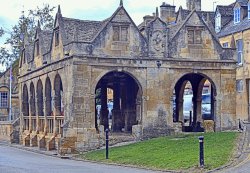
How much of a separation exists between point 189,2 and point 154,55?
25.9 meters

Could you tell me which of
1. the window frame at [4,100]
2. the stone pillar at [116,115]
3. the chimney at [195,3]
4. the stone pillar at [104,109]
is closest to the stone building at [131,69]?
the stone pillar at [116,115]

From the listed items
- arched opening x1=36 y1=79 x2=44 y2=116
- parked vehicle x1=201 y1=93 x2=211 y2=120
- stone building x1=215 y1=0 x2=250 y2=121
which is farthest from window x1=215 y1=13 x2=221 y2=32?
arched opening x1=36 y1=79 x2=44 y2=116

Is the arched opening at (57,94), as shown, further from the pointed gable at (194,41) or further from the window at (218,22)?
the window at (218,22)

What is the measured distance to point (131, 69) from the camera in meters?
38.5

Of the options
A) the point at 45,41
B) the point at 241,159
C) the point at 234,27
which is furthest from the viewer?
the point at 234,27

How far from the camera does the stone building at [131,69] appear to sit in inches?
1465

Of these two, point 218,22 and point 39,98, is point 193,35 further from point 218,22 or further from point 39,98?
point 218,22

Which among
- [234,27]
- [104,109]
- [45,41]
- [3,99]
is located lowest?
[104,109]

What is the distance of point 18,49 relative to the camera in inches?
2950

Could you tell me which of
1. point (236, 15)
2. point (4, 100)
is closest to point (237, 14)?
point (236, 15)

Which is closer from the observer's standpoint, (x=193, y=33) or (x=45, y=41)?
(x=193, y=33)

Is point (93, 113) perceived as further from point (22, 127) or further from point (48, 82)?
point (22, 127)

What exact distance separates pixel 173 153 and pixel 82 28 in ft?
49.9

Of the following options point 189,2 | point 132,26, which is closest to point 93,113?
point 132,26
